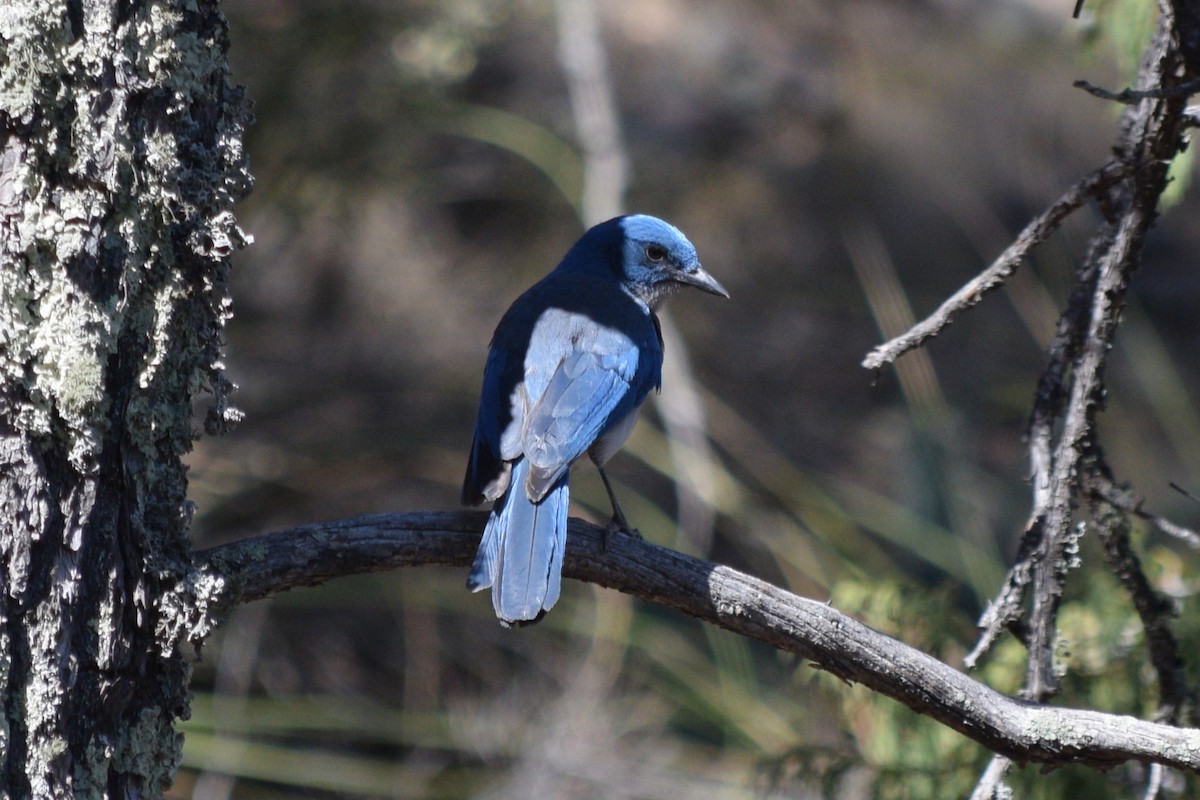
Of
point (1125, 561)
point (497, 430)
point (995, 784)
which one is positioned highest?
point (497, 430)

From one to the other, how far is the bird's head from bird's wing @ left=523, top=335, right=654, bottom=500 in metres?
0.73

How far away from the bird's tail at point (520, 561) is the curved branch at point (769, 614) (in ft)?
0.27

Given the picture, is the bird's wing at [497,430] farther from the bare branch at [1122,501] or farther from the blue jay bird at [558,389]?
the bare branch at [1122,501]

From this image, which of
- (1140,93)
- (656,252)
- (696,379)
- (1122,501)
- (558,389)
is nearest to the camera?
(1140,93)

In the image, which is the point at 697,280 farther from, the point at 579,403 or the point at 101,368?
the point at 101,368

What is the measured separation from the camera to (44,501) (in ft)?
5.98

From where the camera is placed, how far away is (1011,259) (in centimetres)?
236

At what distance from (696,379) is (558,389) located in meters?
4.62

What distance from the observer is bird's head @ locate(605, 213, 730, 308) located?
4246 mm

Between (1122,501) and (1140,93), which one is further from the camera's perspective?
(1122,501)

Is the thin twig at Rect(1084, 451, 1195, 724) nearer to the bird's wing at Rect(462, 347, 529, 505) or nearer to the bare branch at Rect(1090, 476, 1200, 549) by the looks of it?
the bare branch at Rect(1090, 476, 1200, 549)

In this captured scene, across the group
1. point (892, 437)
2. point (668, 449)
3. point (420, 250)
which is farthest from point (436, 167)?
point (892, 437)

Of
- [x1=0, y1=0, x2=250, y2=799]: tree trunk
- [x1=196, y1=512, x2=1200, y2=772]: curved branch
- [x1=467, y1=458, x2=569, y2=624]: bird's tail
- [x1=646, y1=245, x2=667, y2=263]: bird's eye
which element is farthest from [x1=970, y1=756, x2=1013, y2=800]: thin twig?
[x1=646, y1=245, x2=667, y2=263]: bird's eye

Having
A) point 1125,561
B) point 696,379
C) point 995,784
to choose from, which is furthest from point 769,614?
point 696,379
